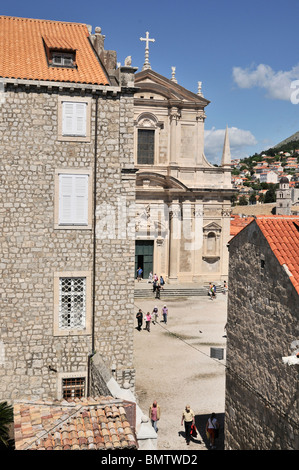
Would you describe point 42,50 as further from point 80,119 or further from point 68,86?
point 80,119

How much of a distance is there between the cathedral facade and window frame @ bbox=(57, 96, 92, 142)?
2228 centimetres

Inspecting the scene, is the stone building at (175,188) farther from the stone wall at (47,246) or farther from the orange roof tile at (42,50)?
the stone wall at (47,246)

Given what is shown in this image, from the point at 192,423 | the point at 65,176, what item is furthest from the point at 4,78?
the point at 192,423

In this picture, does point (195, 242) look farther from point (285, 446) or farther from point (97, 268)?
point (285, 446)

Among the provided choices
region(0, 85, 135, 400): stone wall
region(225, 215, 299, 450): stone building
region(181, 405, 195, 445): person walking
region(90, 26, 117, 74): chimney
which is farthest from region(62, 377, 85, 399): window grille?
region(90, 26, 117, 74): chimney

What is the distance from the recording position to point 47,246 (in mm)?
13102

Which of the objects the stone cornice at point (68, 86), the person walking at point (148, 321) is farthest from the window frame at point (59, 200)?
the person walking at point (148, 321)

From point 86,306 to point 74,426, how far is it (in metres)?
→ 5.12

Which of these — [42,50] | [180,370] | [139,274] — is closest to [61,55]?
[42,50]

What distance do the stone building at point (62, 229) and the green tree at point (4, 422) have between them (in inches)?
56.0

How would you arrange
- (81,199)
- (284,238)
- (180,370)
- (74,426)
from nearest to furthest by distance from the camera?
(74,426) < (284,238) < (81,199) < (180,370)

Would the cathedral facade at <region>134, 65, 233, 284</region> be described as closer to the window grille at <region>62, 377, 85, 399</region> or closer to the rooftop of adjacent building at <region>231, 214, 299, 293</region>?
the window grille at <region>62, 377, 85, 399</region>

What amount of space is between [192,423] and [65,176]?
7.53m

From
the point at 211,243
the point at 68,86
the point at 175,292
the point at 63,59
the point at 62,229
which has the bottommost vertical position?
the point at 175,292
